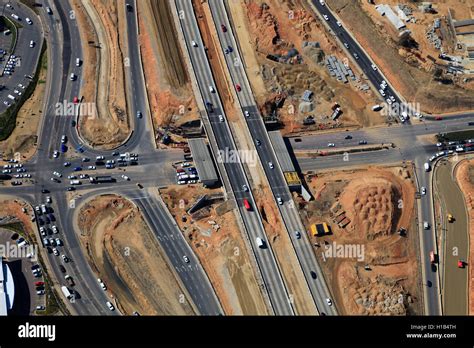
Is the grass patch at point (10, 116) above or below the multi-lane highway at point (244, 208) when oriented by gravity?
above

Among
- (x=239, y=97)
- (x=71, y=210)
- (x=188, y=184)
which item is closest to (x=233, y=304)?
(x=188, y=184)

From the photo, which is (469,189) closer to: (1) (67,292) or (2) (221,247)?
(2) (221,247)

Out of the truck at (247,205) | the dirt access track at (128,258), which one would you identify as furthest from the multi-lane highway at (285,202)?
the dirt access track at (128,258)

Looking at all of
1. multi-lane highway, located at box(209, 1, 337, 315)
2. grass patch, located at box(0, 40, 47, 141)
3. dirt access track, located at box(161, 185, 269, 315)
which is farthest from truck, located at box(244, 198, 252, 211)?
grass patch, located at box(0, 40, 47, 141)

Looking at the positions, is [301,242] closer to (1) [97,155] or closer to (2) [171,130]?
(2) [171,130]

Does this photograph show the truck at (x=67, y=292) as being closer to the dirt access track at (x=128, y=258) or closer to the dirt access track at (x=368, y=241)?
the dirt access track at (x=128, y=258)

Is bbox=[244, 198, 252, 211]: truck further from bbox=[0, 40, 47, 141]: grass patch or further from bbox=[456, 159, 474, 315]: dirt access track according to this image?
bbox=[0, 40, 47, 141]: grass patch

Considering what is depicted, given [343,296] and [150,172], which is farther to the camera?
[150,172]
